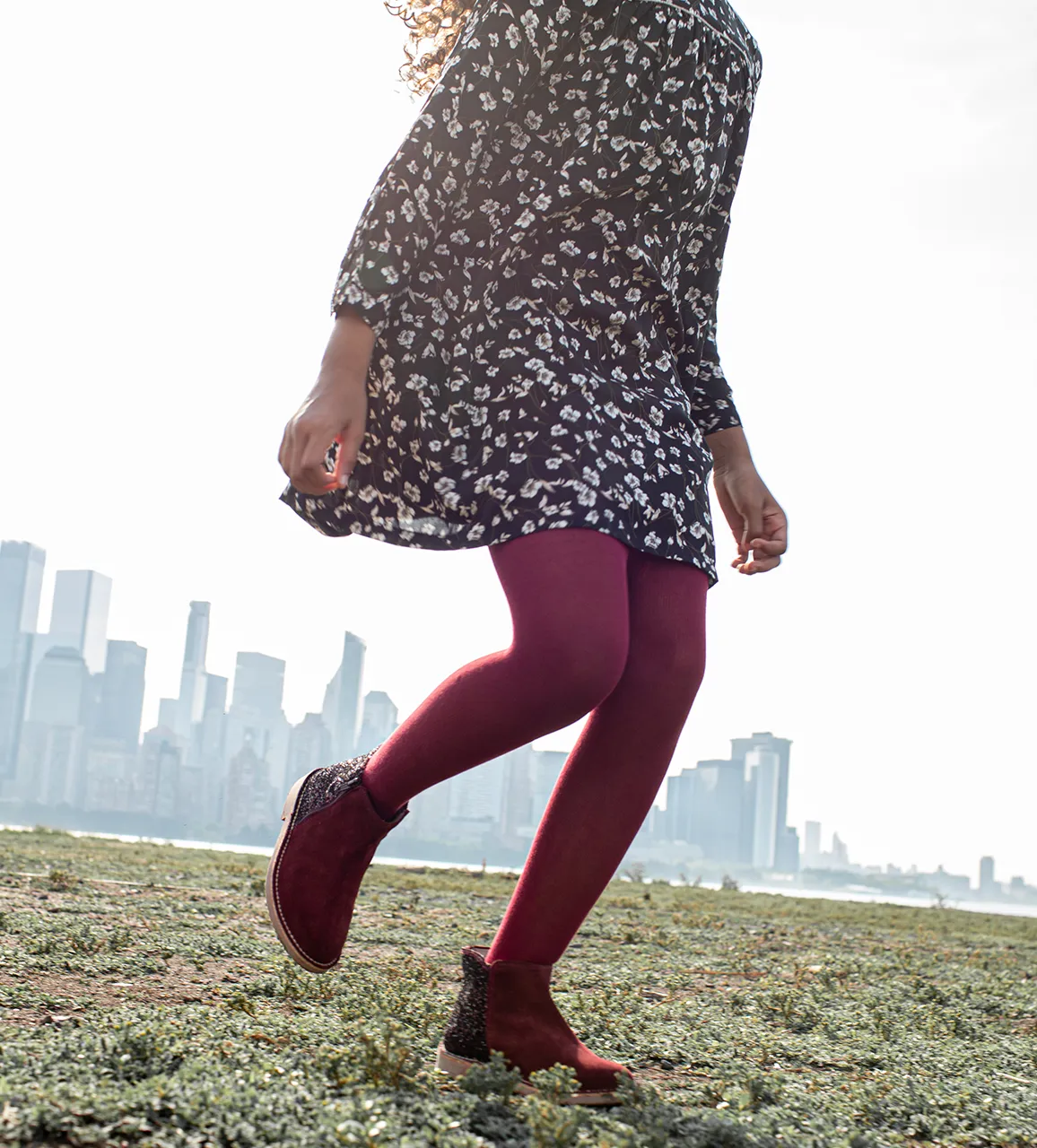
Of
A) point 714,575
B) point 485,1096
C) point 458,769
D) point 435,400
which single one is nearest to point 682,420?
point 714,575

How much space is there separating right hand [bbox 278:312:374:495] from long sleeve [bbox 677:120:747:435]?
2.98 feet

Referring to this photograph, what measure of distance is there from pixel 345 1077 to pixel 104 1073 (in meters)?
0.37

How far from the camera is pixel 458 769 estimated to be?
7.02ft

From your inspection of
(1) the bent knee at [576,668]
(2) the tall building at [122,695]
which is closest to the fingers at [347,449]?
(1) the bent knee at [576,668]

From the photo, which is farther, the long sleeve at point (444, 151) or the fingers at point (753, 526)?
the fingers at point (753, 526)

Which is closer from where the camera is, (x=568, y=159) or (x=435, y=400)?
(x=435, y=400)

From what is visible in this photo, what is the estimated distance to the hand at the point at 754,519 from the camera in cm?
274

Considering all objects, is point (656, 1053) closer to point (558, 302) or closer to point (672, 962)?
point (558, 302)

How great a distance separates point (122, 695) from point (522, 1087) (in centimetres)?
18178

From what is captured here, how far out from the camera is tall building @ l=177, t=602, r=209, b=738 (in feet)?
578

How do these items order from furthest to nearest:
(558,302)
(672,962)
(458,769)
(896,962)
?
(896,962) → (672,962) → (558,302) → (458,769)

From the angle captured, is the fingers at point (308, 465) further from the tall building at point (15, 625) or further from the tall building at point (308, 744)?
the tall building at point (15, 625)

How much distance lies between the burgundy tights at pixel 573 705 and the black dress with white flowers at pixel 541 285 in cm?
8

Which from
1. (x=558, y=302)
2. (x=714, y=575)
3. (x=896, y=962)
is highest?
(x=558, y=302)
